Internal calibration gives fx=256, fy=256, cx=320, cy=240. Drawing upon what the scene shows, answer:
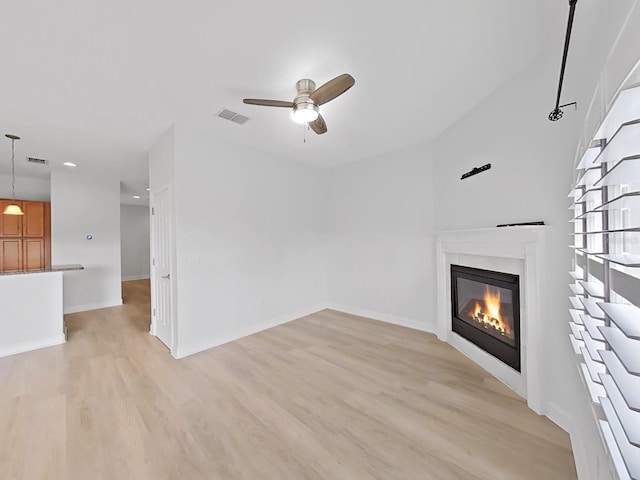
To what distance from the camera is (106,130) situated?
3.13 m

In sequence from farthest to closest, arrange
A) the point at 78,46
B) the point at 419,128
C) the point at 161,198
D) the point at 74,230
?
the point at 74,230 → the point at 161,198 → the point at 419,128 → the point at 78,46

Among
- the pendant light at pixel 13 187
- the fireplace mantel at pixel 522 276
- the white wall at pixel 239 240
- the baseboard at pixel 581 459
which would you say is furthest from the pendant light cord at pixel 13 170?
the baseboard at pixel 581 459

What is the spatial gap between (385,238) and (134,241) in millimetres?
8581

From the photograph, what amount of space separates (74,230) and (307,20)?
6.15m

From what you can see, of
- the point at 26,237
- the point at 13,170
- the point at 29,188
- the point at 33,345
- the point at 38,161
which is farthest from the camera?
the point at 29,188

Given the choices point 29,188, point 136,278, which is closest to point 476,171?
point 29,188

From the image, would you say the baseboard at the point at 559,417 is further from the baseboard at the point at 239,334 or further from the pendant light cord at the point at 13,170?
the pendant light cord at the point at 13,170

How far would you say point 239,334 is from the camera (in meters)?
3.63

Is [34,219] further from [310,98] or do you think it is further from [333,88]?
[333,88]

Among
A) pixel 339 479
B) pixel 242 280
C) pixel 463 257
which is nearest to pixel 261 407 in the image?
pixel 339 479

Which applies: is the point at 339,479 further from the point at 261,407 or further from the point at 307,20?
the point at 307,20

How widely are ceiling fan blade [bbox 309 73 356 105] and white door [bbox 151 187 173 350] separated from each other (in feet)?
7.43

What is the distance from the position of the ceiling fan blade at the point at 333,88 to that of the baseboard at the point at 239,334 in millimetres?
3059

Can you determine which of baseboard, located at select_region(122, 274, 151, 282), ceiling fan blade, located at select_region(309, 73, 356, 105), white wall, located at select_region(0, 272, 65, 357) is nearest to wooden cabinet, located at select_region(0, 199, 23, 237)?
white wall, located at select_region(0, 272, 65, 357)
